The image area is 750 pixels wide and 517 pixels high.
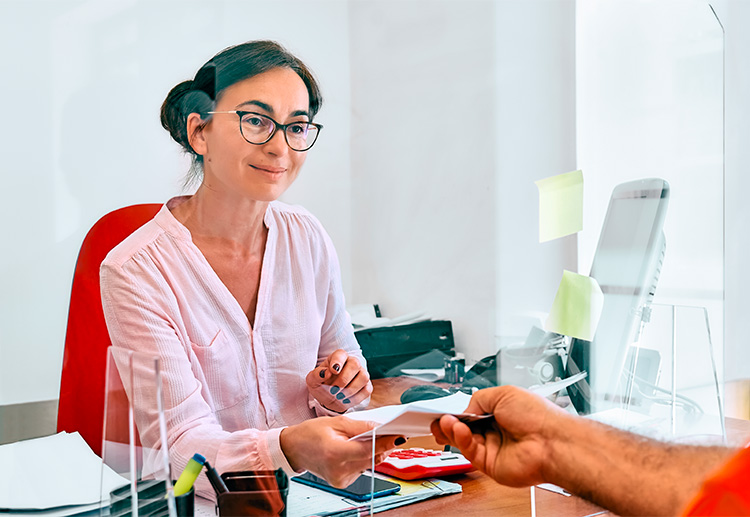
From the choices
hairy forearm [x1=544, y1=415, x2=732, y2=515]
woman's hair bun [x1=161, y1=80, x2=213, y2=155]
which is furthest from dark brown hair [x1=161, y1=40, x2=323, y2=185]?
hairy forearm [x1=544, y1=415, x2=732, y2=515]

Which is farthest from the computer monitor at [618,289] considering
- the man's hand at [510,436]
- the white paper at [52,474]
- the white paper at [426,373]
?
the white paper at [52,474]

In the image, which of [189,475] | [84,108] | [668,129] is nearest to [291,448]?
[189,475]

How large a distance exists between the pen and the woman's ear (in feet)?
1.31

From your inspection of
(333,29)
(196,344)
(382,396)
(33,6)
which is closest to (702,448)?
(382,396)

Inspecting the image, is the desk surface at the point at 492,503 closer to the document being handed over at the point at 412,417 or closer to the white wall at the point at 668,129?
the document being handed over at the point at 412,417

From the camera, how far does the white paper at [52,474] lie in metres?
0.80

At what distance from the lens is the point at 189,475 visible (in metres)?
0.75

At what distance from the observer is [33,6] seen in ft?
3.14

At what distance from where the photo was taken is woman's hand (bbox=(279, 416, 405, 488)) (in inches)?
33.3

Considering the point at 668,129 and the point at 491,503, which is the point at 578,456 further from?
the point at 668,129

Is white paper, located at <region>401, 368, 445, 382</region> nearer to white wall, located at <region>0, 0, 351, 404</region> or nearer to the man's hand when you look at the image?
the man's hand

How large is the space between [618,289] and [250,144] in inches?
31.6

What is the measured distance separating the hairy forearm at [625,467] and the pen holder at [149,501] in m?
0.40

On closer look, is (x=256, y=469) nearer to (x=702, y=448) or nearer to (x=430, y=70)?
(x=702, y=448)
